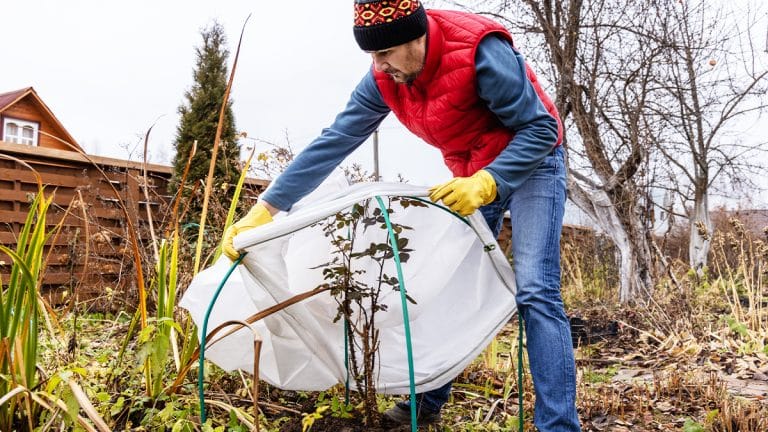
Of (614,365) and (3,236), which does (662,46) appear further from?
(3,236)

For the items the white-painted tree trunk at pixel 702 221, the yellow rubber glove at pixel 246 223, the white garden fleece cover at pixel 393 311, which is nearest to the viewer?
the yellow rubber glove at pixel 246 223

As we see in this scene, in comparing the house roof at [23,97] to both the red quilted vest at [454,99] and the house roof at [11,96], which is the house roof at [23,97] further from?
the red quilted vest at [454,99]

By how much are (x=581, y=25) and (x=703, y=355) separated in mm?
3534

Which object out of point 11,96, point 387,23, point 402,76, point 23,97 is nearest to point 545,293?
point 402,76

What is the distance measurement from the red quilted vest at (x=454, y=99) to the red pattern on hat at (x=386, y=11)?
12 cm

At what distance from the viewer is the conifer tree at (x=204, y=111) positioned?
237 inches


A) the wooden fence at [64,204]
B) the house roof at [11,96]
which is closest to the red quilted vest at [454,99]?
the wooden fence at [64,204]

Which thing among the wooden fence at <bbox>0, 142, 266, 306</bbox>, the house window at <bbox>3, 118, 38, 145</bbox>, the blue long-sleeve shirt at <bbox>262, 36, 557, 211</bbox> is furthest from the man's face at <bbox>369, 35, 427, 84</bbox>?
the house window at <bbox>3, 118, 38, 145</bbox>

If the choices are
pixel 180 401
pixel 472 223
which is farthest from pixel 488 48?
pixel 180 401

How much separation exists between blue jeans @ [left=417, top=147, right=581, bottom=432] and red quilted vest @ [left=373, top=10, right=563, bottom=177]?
6.1 inches

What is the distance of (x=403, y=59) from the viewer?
5.66ft

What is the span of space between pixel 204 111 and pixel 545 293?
5.90 m

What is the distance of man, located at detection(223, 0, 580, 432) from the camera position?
1.66 meters

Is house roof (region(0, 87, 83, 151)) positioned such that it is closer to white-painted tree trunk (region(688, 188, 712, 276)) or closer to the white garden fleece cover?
white-painted tree trunk (region(688, 188, 712, 276))
